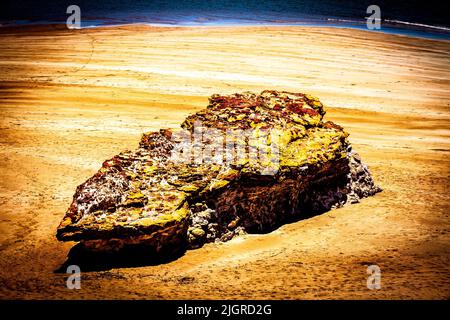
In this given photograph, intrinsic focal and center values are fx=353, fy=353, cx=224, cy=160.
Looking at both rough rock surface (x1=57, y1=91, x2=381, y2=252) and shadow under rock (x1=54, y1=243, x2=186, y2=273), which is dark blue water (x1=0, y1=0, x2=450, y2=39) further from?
shadow under rock (x1=54, y1=243, x2=186, y2=273)

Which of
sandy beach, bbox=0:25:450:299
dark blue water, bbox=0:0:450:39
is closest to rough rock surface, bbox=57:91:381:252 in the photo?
sandy beach, bbox=0:25:450:299

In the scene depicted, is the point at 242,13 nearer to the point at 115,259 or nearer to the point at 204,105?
the point at 204,105

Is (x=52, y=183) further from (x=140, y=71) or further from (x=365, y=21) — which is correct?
(x=365, y=21)

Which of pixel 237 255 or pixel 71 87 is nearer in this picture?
pixel 237 255

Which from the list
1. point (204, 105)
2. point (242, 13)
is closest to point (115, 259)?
point (204, 105)

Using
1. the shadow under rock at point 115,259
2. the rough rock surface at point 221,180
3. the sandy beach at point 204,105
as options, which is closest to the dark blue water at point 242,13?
the sandy beach at point 204,105

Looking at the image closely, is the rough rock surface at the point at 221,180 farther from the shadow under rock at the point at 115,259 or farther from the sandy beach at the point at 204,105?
the sandy beach at the point at 204,105

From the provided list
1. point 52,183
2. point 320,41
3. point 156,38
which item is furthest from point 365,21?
point 52,183
